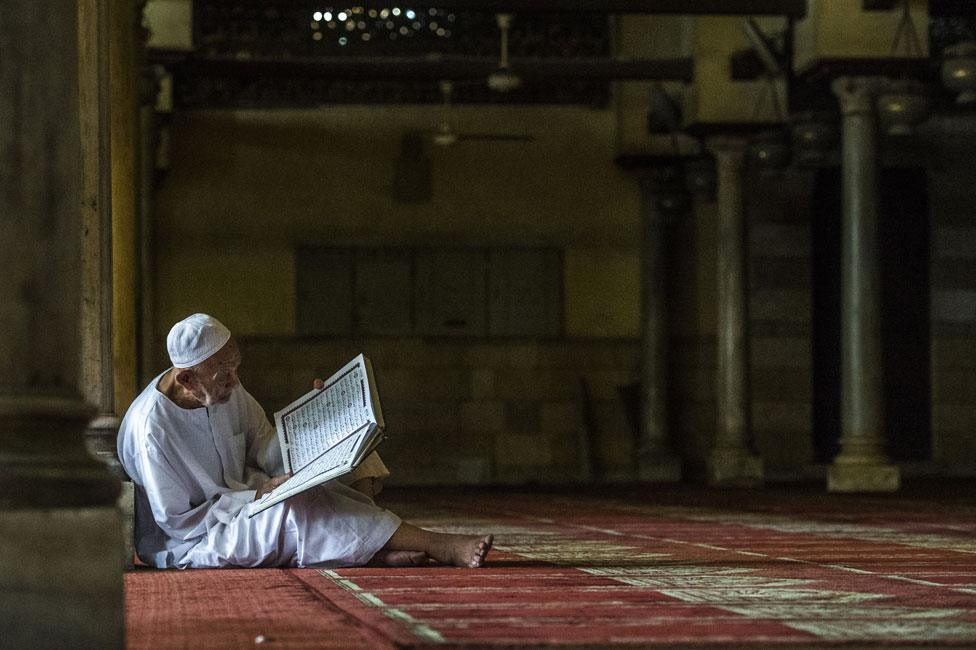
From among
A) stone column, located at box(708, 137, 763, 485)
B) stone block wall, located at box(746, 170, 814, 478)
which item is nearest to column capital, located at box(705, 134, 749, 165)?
stone column, located at box(708, 137, 763, 485)

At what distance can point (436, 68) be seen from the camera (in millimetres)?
14133

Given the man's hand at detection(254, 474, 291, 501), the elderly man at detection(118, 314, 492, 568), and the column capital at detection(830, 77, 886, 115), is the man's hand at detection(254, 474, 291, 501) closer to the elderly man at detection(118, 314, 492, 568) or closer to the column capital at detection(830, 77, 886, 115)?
the elderly man at detection(118, 314, 492, 568)

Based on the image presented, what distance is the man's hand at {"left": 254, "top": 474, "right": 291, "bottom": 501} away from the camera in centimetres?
489

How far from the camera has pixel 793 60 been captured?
12227 millimetres

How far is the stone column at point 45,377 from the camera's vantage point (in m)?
3.00

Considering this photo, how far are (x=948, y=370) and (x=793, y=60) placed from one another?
450 centimetres

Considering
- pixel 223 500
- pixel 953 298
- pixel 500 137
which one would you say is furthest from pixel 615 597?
pixel 953 298

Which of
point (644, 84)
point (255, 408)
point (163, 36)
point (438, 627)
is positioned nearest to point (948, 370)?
point (644, 84)

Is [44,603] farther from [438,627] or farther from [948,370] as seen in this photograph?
[948,370]

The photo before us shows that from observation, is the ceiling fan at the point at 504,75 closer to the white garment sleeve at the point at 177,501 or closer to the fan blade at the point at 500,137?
the fan blade at the point at 500,137

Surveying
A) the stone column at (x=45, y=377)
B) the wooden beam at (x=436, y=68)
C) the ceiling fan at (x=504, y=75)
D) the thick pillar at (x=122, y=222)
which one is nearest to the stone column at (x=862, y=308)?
the wooden beam at (x=436, y=68)

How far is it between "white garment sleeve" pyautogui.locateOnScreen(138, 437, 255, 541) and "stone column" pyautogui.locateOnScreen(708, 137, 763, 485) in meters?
9.25

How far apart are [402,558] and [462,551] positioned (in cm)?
18

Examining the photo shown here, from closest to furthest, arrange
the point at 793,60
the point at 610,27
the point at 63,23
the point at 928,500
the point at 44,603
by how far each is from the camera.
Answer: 1. the point at 44,603
2. the point at 63,23
3. the point at 928,500
4. the point at 793,60
5. the point at 610,27
